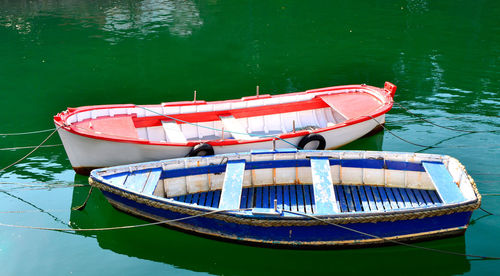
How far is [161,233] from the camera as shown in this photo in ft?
36.2

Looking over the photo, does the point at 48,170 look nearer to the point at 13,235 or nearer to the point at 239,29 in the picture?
the point at 13,235

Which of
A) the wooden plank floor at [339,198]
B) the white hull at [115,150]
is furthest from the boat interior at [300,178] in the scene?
the white hull at [115,150]

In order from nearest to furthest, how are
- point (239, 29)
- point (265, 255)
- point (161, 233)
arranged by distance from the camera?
point (265, 255)
point (161, 233)
point (239, 29)

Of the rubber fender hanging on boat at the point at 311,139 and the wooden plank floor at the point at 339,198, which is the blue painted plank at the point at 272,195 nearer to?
the wooden plank floor at the point at 339,198

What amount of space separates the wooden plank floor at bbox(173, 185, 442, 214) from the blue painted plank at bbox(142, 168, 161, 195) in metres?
0.78

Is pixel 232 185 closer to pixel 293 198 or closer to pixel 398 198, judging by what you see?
pixel 293 198

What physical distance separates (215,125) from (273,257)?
5.09 m

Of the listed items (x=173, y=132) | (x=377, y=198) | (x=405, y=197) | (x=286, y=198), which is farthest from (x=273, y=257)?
(x=173, y=132)

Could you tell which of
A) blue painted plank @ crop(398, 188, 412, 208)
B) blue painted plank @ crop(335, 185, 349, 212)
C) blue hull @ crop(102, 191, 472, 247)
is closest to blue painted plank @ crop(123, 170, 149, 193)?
blue hull @ crop(102, 191, 472, 247)

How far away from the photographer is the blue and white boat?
980cm

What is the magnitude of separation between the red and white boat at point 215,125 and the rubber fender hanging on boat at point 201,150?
3 centimetres

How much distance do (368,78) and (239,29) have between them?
10623 mm

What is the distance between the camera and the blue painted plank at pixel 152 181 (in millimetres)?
10625

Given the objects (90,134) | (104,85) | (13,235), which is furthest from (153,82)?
(13,235)
